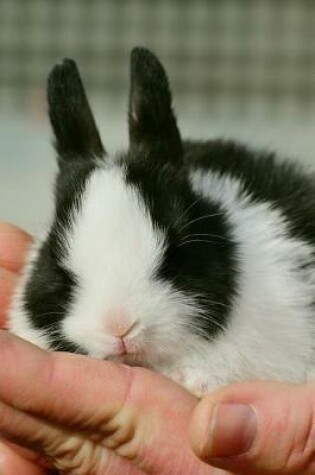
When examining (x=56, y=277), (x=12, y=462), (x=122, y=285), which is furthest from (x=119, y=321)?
(x=12, y=462)

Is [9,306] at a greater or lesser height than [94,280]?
lesser

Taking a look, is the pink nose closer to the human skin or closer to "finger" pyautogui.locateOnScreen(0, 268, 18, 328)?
the human skin

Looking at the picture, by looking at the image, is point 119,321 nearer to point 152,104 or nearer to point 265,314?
point 265,314

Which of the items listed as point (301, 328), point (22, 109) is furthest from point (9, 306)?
point (22, 109)

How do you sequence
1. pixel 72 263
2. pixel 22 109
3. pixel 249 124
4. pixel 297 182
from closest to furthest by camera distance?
pixel 72 263 < pixel 297 182 < pixel 249 124 < pixel 22 109

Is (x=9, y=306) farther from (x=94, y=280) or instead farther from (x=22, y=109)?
(x=22, y=109)

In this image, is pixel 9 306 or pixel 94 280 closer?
pixel 94 280
